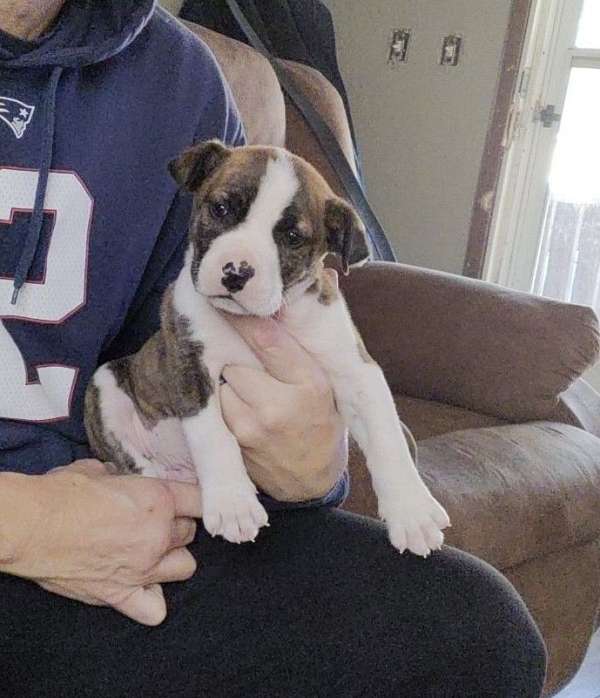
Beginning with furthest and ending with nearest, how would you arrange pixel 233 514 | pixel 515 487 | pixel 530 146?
pixel 530 146, pixel 515 487, pixel 233 514

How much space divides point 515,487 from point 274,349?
0.71 meters

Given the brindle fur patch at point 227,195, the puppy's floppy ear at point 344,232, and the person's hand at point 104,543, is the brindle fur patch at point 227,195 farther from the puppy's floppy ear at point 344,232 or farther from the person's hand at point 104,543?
the person's hand at point 104,543

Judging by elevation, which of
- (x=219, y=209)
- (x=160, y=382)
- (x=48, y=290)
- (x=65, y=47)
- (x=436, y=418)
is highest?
(x=65, y=47)

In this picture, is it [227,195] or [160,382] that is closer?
[227,195]

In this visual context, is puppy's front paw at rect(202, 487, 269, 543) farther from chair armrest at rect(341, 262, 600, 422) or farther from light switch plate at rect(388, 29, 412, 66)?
light switch plate at rect(388, 29, 412, 66)

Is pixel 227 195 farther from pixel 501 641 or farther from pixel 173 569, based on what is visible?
pixel 501 641

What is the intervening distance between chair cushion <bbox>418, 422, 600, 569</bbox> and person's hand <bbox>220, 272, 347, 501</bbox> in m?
0.49

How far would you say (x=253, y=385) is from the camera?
1.00m

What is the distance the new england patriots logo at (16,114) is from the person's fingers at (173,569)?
0.46 m

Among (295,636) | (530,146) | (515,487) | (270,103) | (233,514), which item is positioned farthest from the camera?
(530,146)

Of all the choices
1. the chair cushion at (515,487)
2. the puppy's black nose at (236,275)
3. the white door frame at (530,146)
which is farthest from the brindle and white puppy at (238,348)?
the white door frame at (530,146)

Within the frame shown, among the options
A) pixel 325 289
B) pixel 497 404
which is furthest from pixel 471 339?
pixel 325 289

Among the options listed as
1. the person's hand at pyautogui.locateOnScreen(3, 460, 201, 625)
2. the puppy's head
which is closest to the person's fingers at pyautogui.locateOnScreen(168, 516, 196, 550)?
the person's hand at pyautogui.locateOnScreen(3, 460, 201, 625)

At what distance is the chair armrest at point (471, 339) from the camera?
185cm
